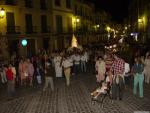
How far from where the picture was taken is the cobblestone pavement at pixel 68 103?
11.2 metres

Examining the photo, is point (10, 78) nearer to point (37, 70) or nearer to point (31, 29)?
point (37, 70)

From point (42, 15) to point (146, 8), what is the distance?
18.2 metres

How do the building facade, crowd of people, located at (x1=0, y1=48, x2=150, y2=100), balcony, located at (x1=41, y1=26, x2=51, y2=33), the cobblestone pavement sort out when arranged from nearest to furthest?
the cobblestone pavement, crowd of people, located at (x1=0, y1=48, x2=150, y2=100), the building facade, balcony, located at (x1=41, y1=26, x2=51, y2=33)

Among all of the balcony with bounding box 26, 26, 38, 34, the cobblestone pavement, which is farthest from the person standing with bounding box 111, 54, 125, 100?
the balcony with bounding box 26, 26, 38, 34

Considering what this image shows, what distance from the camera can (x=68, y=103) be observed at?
12.3 metres

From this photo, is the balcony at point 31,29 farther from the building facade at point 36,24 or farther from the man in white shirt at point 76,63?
the man in white shirt at point 76,63

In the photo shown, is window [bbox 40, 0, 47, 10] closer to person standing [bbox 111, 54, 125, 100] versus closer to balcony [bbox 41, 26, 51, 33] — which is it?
balcony [bbox 41, 26, 51, 33]

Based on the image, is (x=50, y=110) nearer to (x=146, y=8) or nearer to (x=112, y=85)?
(x=112, y=85)

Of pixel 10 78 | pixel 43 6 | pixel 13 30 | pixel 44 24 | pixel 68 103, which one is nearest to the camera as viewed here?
pixel 68 103

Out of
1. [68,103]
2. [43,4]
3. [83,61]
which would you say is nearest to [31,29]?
[43,4]

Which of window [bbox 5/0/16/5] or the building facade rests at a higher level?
window [bbox 5/0/16/5]

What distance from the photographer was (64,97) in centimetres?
1353

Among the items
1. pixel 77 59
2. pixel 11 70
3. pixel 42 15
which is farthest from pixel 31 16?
pixel 11 70

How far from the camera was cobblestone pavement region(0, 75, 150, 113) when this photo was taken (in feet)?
36.8
